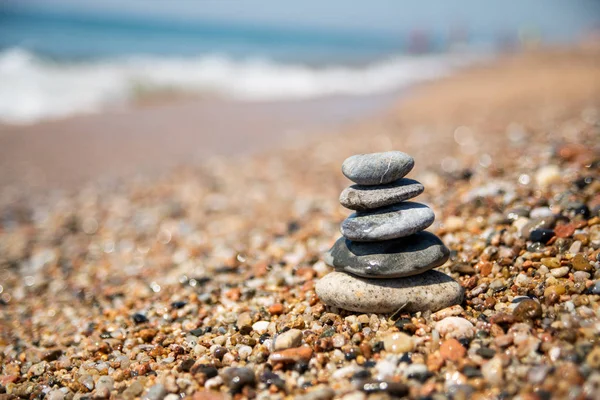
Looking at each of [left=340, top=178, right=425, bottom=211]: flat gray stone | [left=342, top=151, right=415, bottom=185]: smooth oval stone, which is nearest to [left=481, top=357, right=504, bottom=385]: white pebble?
[left=340, top=178, right=425, bottom=211]: flat gray stone

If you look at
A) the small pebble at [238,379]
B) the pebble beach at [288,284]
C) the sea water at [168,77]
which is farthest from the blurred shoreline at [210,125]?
the small pebble at [238,379]

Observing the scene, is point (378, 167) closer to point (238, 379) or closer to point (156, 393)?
point (238, 379)

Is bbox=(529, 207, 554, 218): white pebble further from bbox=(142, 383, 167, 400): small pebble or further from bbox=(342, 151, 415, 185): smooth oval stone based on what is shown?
bbox=(142, 383, 167, 400): small pebble

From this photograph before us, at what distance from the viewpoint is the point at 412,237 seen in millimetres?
3715

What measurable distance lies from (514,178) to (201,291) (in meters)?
3.89

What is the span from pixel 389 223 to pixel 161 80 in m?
18.7

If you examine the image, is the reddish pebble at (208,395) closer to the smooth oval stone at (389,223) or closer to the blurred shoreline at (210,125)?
the smooth oval stone at (389,223)

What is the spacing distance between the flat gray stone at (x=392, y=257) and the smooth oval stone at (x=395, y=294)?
0.08 metres

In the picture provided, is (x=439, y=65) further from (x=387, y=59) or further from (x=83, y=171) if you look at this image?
(x=83, y=171)

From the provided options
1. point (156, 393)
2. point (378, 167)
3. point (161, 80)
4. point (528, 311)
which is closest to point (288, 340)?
point (156, 393)

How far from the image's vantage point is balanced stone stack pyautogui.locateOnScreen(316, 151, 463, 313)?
350cm

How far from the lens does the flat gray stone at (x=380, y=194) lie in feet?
11.6

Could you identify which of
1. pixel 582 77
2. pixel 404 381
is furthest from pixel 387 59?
pixel 404 381

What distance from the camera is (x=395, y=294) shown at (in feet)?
11.5
